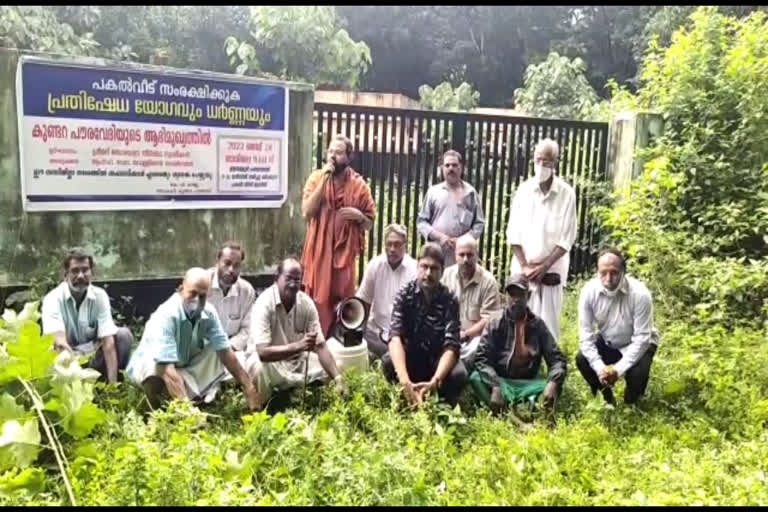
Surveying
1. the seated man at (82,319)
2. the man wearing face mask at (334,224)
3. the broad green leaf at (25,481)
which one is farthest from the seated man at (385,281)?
the broad green leaf at (25,481)

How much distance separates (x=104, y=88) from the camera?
6168mm

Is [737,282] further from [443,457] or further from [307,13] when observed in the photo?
[307,13]

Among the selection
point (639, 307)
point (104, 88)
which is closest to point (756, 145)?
point (639, 307)

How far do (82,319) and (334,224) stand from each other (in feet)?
7.25

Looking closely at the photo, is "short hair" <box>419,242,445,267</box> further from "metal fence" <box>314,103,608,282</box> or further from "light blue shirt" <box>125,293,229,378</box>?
"metal fence" <box>314,103,608,282</box>

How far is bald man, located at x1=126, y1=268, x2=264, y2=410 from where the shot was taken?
15.9 ft

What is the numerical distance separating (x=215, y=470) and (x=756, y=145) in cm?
718

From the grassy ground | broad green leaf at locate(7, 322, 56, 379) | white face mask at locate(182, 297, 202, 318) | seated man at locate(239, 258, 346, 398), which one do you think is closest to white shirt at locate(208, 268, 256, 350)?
seated man at locate(239, 258, 346, 398)

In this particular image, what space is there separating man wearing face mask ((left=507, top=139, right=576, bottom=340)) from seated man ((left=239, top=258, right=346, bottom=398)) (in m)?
2.00

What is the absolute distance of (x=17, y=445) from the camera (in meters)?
3.55

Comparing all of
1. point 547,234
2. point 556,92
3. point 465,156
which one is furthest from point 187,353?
point 556,92

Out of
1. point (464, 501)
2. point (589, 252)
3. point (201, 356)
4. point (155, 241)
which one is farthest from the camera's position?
point (589, 252)

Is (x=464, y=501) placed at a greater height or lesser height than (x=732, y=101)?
lesser

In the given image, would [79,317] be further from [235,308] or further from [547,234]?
[547,234]
